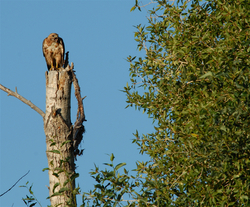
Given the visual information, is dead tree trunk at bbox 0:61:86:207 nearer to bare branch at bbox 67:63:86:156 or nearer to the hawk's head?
bare branch at bbox 67:63:86:156

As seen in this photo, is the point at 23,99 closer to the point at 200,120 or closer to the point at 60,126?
the point at 60,126

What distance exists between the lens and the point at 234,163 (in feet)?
17.9

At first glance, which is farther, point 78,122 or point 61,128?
point 78,122

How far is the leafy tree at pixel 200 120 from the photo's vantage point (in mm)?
5238

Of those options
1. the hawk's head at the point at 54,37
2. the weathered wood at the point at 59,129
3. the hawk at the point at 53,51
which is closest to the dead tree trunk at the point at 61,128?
the weathered wood at the point at 59,129

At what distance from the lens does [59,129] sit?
7297 mm

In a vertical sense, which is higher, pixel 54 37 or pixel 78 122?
pixel 54 37

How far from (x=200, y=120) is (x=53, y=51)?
487 cm

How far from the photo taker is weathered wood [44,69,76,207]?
6.93 metres

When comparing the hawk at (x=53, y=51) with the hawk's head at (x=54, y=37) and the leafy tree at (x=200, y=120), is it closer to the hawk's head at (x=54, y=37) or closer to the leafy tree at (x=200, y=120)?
the hawk's head at (x=54, y=37)

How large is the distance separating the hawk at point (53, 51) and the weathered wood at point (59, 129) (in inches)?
34.6

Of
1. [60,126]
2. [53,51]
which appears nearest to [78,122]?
[60,126]

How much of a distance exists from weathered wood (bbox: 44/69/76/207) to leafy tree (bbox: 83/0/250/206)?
126 centimetres

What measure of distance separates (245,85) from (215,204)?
6.91ft
